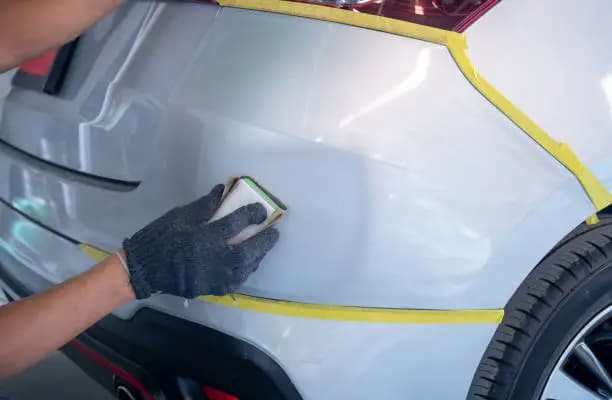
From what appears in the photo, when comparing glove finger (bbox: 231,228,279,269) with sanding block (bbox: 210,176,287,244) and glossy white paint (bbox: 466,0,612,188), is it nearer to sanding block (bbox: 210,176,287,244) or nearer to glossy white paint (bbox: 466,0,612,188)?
sanding block (bbox: 210,176,287,244)

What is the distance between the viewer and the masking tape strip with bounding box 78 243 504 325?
3.77ft

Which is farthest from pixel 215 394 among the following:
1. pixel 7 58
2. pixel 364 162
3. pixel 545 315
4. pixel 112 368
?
pixel 7 58

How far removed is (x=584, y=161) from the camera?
119 centimetres

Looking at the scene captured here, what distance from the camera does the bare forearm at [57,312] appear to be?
1.09 meters

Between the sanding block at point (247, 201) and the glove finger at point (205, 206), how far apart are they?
0.03ft

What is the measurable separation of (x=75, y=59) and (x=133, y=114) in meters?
0.27

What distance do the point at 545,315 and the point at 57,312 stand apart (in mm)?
845

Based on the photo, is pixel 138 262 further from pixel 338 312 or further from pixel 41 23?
pixel 41 23

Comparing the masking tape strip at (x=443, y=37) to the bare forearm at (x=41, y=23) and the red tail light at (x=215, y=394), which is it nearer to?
the bare forearm at (x=41, y=23)

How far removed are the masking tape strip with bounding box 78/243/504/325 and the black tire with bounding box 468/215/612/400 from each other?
0.13 metres

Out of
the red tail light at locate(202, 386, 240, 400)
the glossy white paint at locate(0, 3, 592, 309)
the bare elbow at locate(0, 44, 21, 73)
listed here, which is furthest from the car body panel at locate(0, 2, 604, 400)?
the bare elbow at locate(0, 44, 21, 73)

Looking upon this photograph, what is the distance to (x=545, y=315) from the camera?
4.24 feet

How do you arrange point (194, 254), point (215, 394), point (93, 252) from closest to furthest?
point (194, 254) < point (215, 394) < point (93, 252)

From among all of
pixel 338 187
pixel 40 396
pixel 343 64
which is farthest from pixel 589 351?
pixel 40 396
